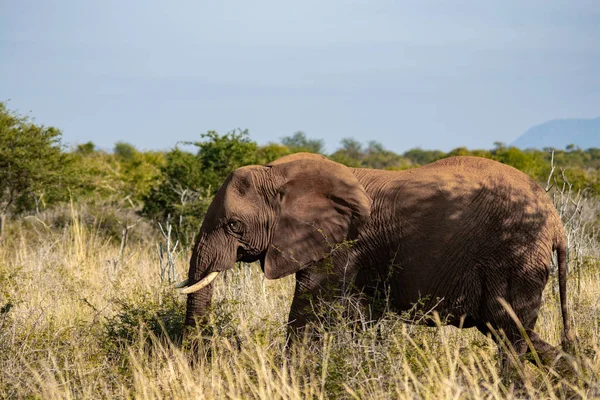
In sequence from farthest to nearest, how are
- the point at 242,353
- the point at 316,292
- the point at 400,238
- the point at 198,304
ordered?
the point at 198,304
the point at 316,292
the point at 400,238
the point at 242,353

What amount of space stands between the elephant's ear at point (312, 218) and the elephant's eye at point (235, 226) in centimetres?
27

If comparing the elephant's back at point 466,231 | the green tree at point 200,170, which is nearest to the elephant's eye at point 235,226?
the elephant's back at point 466,231

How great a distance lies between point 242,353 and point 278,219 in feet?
3.46

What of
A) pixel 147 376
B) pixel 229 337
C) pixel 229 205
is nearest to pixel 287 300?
pixel 229 337

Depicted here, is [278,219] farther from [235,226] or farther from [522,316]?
[522,316]

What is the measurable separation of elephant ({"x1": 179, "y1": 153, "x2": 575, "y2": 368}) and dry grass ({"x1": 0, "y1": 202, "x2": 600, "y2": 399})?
0.93 ft

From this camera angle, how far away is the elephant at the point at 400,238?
6.07 meters

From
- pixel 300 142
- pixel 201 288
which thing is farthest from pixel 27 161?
pixel 300 142

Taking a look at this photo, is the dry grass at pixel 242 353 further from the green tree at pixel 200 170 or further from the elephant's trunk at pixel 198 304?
the green tree at pixel 200 170

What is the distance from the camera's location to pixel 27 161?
14672 mm

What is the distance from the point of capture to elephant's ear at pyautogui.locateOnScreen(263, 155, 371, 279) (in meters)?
6.36

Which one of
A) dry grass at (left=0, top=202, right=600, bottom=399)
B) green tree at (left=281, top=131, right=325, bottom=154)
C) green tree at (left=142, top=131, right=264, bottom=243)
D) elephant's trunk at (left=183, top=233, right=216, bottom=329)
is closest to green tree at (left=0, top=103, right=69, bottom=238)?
green tree at (left=142, top=131, right=264, bottom=243)

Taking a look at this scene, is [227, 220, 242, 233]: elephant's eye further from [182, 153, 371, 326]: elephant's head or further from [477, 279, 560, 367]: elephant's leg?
[477, 279, 560, 367]: elephant's leg

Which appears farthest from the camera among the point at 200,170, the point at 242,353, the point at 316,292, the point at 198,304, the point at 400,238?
the point at 200,170
